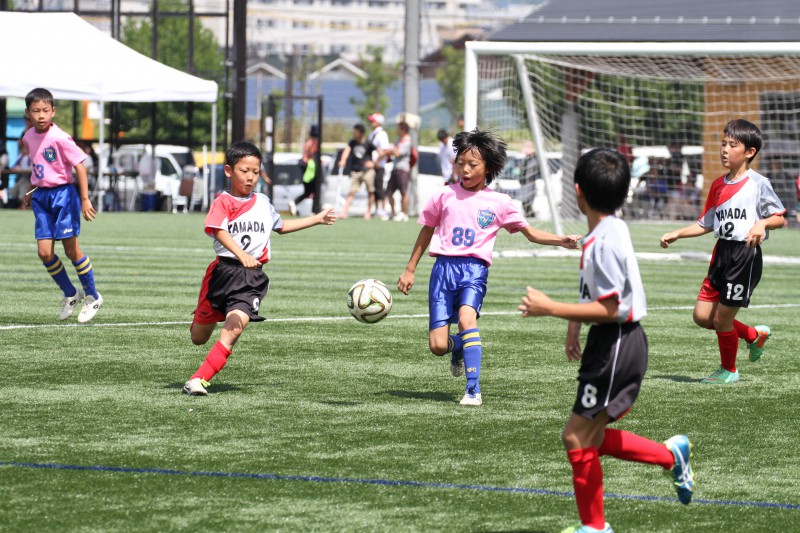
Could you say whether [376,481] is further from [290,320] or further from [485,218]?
[290,320]

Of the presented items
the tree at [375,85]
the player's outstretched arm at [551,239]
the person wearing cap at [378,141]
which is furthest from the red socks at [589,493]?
the tree at [375,85]

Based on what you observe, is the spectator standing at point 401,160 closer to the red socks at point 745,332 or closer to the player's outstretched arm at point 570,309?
the red socks at point 745,332

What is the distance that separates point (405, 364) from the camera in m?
8.86

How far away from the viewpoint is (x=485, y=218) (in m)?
7.58

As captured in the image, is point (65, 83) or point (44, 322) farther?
point (65, 83)

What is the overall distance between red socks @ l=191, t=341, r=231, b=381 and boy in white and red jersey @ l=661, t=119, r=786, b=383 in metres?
2.74

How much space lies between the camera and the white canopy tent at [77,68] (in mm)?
25984

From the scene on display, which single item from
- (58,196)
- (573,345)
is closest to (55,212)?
(58,196)

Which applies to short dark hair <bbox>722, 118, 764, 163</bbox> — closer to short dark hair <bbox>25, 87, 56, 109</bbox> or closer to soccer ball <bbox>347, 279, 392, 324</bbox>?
soccer ball <bbox>347, 279, 392, 324</bbox>

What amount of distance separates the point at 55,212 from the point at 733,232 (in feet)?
17.5

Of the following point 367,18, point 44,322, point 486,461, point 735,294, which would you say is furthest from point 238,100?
point 367,18

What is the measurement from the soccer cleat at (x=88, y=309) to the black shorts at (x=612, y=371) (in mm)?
6542

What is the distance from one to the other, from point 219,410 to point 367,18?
17984 centimetres

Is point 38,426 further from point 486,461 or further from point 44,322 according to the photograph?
point 44,322
